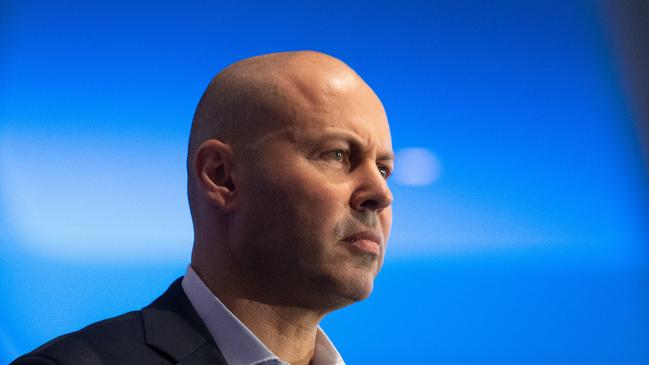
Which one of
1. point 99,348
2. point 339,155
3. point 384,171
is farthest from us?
point 384,171

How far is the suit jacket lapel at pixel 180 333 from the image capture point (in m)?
1.43

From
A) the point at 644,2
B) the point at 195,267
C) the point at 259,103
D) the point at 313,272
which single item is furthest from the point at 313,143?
the point at 644,2

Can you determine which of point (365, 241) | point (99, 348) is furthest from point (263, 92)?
point (99, 348)

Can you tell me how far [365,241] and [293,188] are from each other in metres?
0.21

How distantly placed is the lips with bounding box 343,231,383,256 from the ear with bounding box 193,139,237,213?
0.29 m

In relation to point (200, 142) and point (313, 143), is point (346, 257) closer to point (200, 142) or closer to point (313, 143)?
point (313, 143)

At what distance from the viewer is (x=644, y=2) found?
4.33m

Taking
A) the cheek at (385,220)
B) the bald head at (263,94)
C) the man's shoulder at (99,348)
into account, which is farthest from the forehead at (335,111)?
the man's shoulder at (99,348)

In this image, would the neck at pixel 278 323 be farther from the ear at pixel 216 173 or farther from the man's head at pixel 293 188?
the ear at pixel 216 173

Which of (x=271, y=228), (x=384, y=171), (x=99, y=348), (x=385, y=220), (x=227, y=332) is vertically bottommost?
(x=99, y=348)

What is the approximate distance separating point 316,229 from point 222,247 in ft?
0.82

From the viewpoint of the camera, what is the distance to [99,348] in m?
1.42

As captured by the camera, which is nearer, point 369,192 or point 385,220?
point 369,192

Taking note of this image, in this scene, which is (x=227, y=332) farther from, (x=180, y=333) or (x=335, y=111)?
(x=335, y=111)
